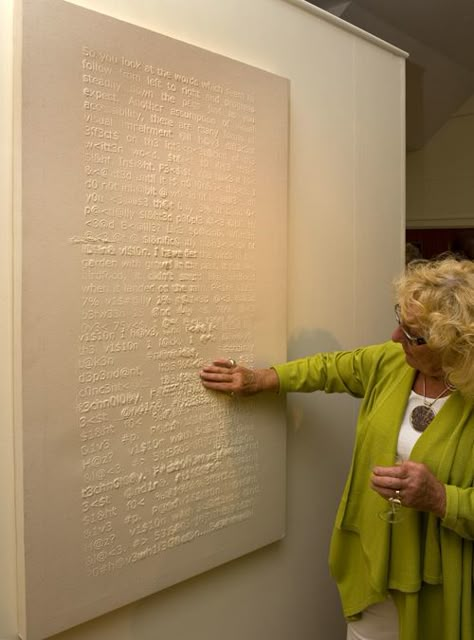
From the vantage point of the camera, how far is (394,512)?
5.04ft

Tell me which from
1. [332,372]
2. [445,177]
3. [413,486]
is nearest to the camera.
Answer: [413,486]

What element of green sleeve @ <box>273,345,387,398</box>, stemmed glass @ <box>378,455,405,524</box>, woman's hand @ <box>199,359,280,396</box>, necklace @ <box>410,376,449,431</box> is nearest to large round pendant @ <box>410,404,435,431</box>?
necklace @ <box>410,376,449,431</box>

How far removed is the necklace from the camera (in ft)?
5.33

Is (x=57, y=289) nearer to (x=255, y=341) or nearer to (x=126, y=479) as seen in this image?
(x=126, y=479)

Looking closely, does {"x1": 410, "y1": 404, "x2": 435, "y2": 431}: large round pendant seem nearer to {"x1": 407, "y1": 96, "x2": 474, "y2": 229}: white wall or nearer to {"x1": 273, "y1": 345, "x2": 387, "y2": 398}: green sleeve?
{"x1": 273, "y1": 345, "x2": 387, "y2": 398}: green sleeve

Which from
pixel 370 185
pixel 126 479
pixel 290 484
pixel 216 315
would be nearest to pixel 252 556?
pixel 290 484

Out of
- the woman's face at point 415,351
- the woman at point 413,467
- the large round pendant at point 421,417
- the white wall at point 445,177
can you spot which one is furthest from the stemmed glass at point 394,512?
the white wall at point 445,177

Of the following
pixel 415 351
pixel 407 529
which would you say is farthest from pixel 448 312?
pixel 407 529

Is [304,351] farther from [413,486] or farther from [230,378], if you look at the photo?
[413,486]

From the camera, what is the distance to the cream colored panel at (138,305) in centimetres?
137

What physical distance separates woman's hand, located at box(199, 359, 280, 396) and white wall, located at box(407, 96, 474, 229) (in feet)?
11.5

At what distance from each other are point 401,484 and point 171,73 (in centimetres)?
119

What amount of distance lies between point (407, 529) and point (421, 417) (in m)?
0.30

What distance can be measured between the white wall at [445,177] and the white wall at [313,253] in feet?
8.03
